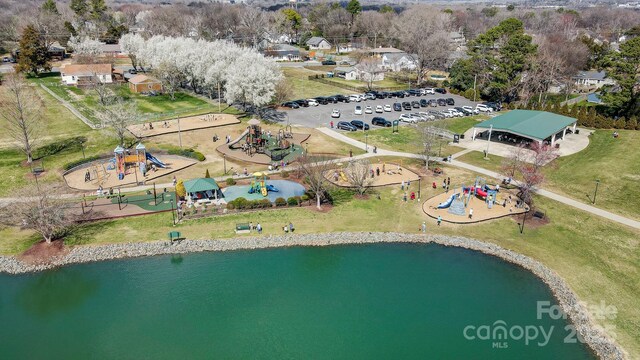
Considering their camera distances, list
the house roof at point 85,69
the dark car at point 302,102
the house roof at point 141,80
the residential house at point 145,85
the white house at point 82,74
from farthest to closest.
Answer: the house roof at point 85,69 < the white house at point 82,74 < the house roof at point 141,80 < the residential house at point 145,85 < the dark car at point 302,102

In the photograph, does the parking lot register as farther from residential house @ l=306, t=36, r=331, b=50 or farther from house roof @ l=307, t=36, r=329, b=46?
residential house @ l=306, t=36, r=331, b=50

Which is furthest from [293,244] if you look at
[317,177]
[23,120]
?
[23,120]

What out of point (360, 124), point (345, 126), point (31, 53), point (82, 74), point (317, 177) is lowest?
point (345, 126)

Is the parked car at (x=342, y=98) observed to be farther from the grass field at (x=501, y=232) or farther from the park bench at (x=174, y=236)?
the park bench at (x=174, y=236)

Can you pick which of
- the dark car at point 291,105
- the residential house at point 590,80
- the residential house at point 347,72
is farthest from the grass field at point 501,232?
the residential house at point 590,80

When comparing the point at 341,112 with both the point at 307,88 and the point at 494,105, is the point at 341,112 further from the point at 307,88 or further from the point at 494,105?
the point at 494,105

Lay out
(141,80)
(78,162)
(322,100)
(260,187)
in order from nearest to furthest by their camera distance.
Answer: (260,187) < (78,162) < (322,100) < (141,80)
